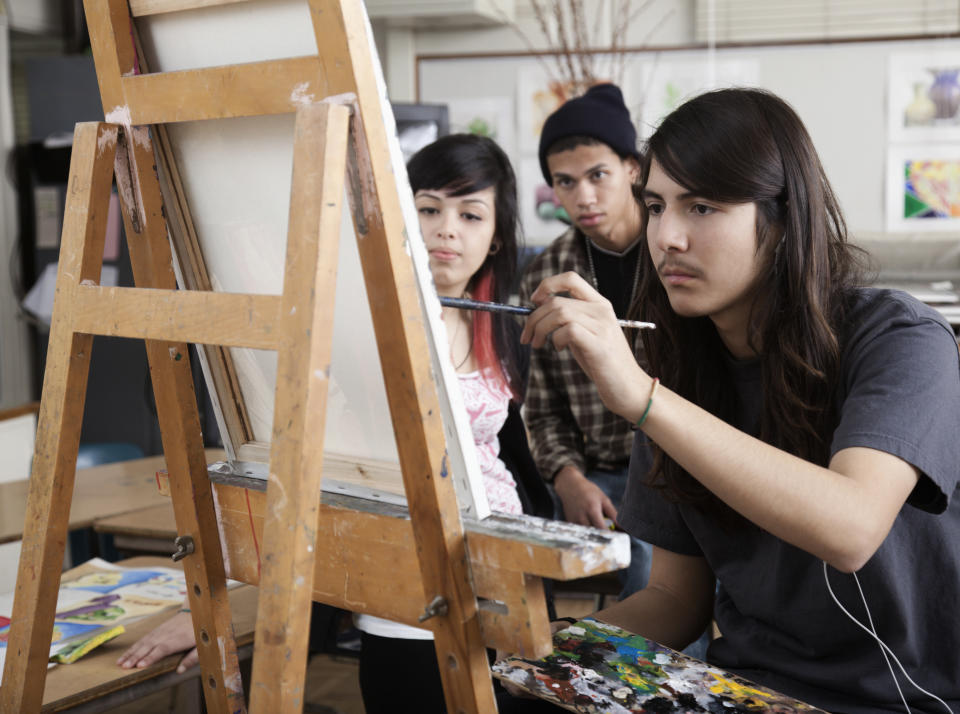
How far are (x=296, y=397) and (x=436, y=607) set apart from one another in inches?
8.9

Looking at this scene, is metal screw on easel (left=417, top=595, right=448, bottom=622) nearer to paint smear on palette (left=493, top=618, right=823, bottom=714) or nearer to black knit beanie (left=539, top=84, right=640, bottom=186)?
paint smear on palette (left=493, top=618, right=823, bottom=714)

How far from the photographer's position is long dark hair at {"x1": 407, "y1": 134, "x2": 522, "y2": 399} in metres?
1.75

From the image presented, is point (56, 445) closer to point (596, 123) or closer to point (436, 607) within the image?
point (436, 607)

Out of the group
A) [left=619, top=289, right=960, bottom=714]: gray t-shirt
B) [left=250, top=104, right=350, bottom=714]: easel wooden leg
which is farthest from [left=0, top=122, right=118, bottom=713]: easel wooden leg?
[left=619, top=289, right=960, bottom=714]: gray t-shirt

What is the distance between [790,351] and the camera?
1046 mm

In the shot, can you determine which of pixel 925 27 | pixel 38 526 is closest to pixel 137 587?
pixel 38 526

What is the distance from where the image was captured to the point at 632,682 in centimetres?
98

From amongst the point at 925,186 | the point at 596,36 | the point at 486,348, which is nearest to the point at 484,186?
the point at 486,348

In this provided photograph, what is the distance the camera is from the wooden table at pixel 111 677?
1200mm

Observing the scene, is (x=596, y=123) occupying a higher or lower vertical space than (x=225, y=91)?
higher

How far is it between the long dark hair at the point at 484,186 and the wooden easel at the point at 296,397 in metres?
0.82

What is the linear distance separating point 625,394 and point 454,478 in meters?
0.18

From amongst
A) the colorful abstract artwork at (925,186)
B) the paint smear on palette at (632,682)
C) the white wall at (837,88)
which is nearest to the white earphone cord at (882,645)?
the paint smear on palette at (632,682)

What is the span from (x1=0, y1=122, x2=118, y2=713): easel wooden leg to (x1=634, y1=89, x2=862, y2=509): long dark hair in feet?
2.07
